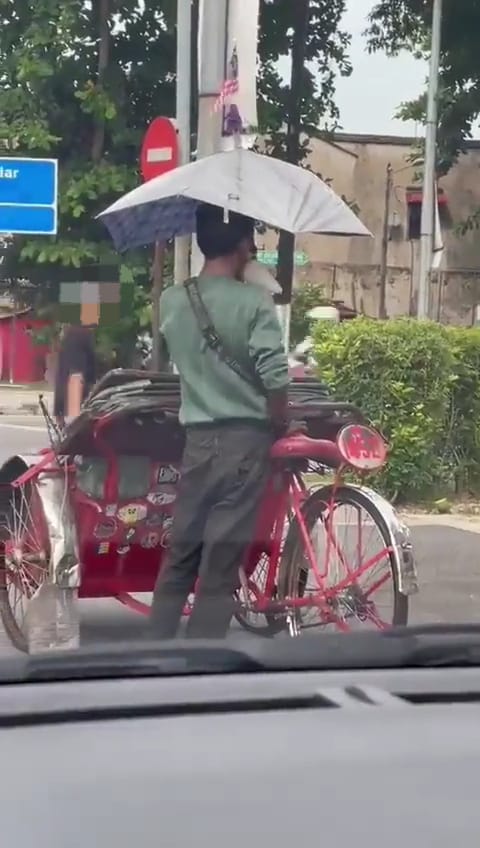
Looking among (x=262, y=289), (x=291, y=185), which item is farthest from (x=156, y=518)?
(x=291, y=185)

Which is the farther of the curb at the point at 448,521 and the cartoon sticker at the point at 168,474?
the curb at the point at 448,521

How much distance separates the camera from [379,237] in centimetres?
321

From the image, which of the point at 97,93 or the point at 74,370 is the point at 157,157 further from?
the point at 74,370

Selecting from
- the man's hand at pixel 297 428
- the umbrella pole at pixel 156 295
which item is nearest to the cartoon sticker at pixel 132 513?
the man's hand at pixel 297 428

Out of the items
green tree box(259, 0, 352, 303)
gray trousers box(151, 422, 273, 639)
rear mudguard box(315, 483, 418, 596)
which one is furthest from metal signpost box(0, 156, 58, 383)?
rear mudguard box(315, 483, 418, 596)

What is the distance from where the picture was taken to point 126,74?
110 inches

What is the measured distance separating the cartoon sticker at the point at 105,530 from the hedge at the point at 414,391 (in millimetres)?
826

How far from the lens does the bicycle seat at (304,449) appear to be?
12.9 ft

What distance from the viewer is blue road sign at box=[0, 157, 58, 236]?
9.30ft

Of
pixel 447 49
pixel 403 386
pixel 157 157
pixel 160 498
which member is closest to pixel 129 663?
pixel 157 157

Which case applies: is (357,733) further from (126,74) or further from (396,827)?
(126,74)

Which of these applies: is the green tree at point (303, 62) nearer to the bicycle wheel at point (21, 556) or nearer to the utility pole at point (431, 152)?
the utility pole at point (431, 152)

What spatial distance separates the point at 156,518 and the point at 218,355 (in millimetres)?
679

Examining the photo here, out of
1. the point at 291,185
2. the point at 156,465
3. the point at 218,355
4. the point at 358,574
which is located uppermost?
the point at 291,185
